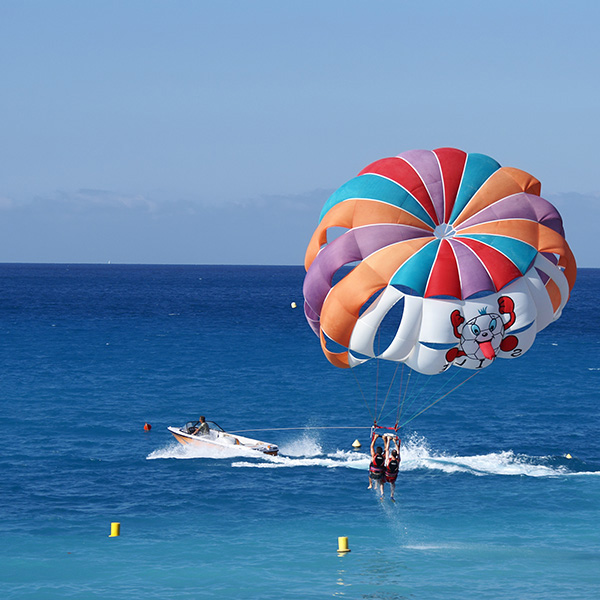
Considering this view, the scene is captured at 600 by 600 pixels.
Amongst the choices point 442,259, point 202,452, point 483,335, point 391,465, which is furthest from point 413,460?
point 442,259

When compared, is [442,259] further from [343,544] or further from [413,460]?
[413,460]

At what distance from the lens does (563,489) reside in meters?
38.0

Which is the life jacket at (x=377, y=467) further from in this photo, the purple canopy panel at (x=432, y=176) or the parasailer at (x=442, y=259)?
the purple canopy panel at (x=432, y=176)

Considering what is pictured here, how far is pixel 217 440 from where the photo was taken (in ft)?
145

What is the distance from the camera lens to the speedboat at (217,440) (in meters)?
43.2

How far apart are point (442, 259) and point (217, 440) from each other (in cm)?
2185

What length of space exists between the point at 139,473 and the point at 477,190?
21828 millimetres

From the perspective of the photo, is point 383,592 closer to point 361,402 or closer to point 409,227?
point 409,227

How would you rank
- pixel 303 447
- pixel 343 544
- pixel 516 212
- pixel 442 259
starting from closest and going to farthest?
pixel 442 259, pixel 516 212, pixel 343 544, pixel 303 447

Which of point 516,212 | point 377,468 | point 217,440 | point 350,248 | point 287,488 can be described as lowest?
A: point 377,468

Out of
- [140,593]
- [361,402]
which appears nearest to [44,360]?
[361,402]

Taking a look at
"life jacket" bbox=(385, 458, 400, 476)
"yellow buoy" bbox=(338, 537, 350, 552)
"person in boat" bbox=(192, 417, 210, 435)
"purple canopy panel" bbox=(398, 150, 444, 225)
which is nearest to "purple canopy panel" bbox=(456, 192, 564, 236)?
"purple canopy panel" bbox=(398, 150, 444, 225)

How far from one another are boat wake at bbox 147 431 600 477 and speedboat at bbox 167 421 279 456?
255 millimetres

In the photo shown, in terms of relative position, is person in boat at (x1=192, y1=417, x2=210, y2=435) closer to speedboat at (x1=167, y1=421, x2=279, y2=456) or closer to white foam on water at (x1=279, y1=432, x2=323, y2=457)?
speedboat at (x1=167, y1=421, x2=279, y2=456)
